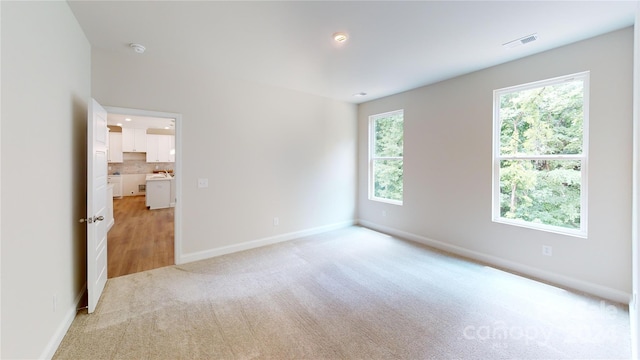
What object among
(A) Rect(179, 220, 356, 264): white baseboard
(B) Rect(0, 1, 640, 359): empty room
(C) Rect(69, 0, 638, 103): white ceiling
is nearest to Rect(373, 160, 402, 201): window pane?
(B) Rect(0, 1, 640, 359): empty room

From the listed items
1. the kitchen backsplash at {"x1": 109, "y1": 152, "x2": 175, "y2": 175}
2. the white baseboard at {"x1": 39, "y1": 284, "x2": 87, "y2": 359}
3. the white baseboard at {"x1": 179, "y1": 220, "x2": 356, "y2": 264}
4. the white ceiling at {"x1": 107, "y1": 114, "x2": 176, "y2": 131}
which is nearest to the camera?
the white baseboard at {"x1": 39, "y1": 284, "x2": 87, "y2": 359}

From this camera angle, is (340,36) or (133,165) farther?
(133,165)

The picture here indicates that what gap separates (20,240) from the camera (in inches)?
58.8

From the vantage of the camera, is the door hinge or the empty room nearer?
the empty room

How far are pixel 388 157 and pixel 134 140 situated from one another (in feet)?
29.0

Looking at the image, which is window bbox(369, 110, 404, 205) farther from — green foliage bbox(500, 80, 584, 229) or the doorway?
the doorway

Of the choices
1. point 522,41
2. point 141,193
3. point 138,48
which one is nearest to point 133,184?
point 141,193

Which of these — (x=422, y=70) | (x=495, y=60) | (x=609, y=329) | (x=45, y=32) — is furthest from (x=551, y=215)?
(x=45, y=32)

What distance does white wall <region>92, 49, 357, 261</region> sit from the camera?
3244mm

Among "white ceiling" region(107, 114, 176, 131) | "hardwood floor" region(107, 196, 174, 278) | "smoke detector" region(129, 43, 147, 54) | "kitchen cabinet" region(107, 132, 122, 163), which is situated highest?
"white ceiling" region(107, 114, 176, 131)

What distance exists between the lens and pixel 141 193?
973 cm

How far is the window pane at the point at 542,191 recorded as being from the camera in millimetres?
2902

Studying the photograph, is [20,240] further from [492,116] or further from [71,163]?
[492,116]

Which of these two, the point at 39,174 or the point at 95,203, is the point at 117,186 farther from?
the point at 39,174
